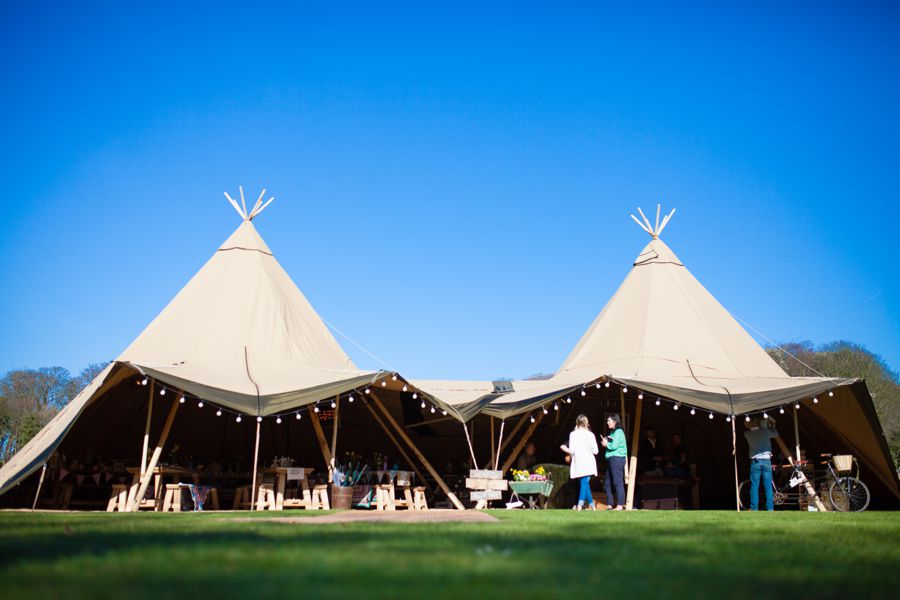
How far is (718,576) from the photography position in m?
3.23

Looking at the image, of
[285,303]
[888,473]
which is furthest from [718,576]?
[285,303]

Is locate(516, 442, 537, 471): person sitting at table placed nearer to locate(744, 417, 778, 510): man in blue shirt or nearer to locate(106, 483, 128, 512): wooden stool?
locate(744, 417, 778, 510): man in blue shirt

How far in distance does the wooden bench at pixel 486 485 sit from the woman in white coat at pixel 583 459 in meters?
1.25

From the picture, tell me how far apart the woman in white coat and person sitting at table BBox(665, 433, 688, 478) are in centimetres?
212

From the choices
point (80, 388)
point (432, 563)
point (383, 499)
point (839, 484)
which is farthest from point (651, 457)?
point (80, 388)

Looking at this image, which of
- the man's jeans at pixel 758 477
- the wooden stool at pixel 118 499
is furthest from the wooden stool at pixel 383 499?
the man's jeans at pixel 758 477

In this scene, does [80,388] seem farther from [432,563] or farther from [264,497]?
[432,563]

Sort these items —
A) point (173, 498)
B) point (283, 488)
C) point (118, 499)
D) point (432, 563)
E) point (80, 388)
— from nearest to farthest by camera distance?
point (432, 563), point (118, 499), point (173, 498), point (283, 488), point (80, 388)

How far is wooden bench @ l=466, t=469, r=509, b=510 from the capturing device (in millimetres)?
11469

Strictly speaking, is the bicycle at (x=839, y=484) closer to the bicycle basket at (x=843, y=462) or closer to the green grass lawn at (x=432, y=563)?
the bicycle basket at (x=843, y=462)

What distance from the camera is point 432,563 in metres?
3.35

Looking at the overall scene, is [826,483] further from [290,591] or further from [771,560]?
[290,591]

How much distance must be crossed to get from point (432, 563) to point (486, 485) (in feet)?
27.4

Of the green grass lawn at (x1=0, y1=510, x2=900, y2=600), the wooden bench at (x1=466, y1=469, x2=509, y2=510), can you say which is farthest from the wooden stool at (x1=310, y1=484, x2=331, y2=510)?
the green grass lawn at (x1=0, y1=510, x2=900, y2=600)
